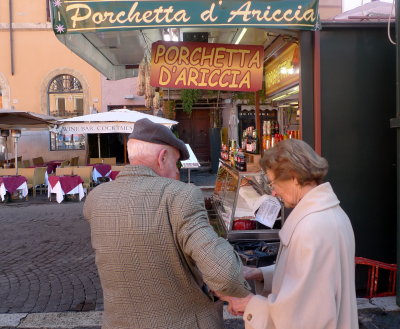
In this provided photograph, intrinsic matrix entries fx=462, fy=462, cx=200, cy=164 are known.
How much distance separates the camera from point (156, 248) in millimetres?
1761

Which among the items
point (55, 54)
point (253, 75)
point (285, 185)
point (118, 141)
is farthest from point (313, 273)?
point (55, 54)

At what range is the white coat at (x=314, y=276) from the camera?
178 centimetres

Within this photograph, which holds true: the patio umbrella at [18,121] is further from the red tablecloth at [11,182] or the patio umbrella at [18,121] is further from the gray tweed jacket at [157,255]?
the gray tweed jacket at [157,255]

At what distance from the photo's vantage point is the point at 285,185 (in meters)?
2.06

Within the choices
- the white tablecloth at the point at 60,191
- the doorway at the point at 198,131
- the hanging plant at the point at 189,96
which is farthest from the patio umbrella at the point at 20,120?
the doorway at the point at 198,131

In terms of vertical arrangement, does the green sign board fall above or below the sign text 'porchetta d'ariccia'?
above

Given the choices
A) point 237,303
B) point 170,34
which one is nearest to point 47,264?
point 170,34

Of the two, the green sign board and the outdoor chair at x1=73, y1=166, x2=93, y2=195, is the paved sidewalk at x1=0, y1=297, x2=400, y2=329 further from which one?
the outdoor chair at x1=73, y1=166, x2=93, y2=195

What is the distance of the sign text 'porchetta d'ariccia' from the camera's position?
495 centimetres

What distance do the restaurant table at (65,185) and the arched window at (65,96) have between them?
26.2ft

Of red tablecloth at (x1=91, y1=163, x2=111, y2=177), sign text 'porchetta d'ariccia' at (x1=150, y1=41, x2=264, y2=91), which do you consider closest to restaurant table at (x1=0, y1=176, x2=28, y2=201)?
red tablecloth at (x1=91, y1=163, x2=111, y2=177)

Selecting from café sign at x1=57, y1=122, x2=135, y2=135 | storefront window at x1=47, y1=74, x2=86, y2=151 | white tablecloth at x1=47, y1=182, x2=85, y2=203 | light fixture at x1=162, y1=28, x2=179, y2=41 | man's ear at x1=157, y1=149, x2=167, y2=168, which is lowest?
white tablecloth at x1=47, y1=182, x2=85, y2=203

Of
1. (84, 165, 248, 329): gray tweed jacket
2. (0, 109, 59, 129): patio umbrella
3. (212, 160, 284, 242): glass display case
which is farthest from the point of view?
(0, 109, 59, 129): patio umbrella

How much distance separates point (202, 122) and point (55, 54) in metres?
6.66
